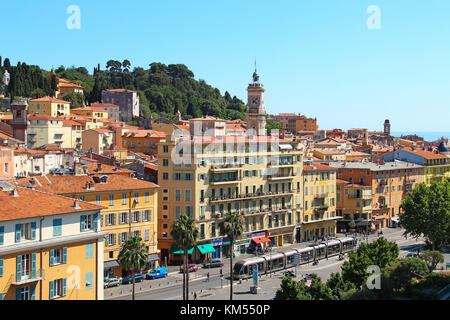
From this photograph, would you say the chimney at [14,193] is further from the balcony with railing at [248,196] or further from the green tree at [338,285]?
the balcony with railing at [248,196]

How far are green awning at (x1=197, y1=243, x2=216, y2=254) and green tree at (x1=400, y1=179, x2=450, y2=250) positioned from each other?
2583cm

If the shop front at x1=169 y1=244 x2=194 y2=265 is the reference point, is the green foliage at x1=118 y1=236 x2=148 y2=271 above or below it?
above

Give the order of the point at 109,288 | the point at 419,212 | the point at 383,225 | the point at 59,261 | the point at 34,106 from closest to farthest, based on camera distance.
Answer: the point at 59,261, the point at 109,288, the point at 419,212, the point at 383,225, the point at 34,106

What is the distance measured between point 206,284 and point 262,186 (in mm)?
20591

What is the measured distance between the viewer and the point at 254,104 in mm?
107875

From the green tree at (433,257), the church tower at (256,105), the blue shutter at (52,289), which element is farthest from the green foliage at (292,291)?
the church tower at (256,105)

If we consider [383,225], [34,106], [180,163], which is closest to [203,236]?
[180,163]

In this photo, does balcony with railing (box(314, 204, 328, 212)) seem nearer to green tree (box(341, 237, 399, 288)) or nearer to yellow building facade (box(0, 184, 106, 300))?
green tree (box(341, 237, 399, 288))

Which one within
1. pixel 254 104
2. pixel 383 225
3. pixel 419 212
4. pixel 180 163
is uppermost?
pixel 254 104

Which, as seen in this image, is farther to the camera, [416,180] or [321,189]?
[416,180]

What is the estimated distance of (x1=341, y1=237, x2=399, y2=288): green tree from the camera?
47281 millimetres

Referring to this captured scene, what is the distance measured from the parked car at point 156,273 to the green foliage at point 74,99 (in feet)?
349

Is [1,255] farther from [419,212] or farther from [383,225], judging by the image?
[383,225]

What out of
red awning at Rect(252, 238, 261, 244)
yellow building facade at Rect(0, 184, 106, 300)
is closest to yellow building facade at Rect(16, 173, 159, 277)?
red awning at Rect(252, 238, 261, 244)
